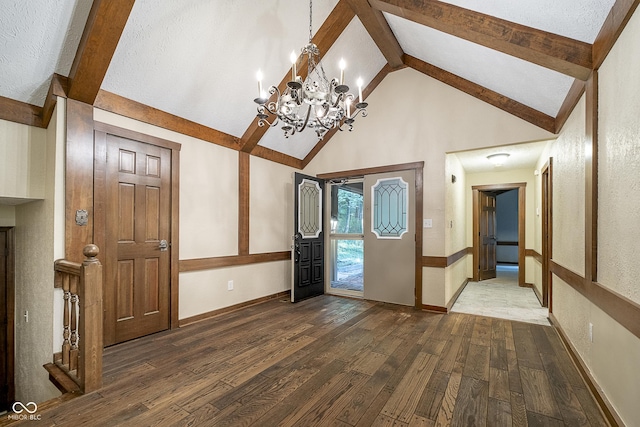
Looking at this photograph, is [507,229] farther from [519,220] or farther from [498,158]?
[498,158]

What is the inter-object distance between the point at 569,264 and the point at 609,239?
1.11m

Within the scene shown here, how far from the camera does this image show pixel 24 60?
2213 millimetres

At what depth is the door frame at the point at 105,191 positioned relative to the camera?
2.66 metres

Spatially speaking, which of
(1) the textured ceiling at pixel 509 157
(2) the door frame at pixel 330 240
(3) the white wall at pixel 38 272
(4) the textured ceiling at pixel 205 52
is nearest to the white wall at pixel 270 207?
(2) the door frame at pixel 330 240

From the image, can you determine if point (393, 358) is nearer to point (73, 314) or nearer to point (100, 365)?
point (100, 365)

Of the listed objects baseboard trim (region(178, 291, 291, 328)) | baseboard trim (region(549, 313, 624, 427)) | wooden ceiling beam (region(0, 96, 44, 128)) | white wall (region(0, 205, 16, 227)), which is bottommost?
baseboard trim (region(178, 291, 291, 328))

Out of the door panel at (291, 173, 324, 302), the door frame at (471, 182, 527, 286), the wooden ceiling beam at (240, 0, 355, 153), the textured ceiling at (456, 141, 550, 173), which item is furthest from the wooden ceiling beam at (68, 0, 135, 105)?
the door frame at (471, 182, 527, 286)

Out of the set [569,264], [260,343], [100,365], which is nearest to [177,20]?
[100,365]

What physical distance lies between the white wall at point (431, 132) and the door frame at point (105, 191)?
267 centimetres

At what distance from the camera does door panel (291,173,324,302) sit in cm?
443

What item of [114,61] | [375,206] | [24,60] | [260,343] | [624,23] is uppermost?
[114,61]

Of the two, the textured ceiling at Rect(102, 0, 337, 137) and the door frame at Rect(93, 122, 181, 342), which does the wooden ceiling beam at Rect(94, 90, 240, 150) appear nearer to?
the textured ceiling at Rect(102, 0, 337, 137)

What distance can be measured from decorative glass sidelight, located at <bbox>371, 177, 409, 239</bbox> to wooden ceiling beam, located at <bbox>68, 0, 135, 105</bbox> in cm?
349

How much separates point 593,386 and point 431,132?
3099 mm
